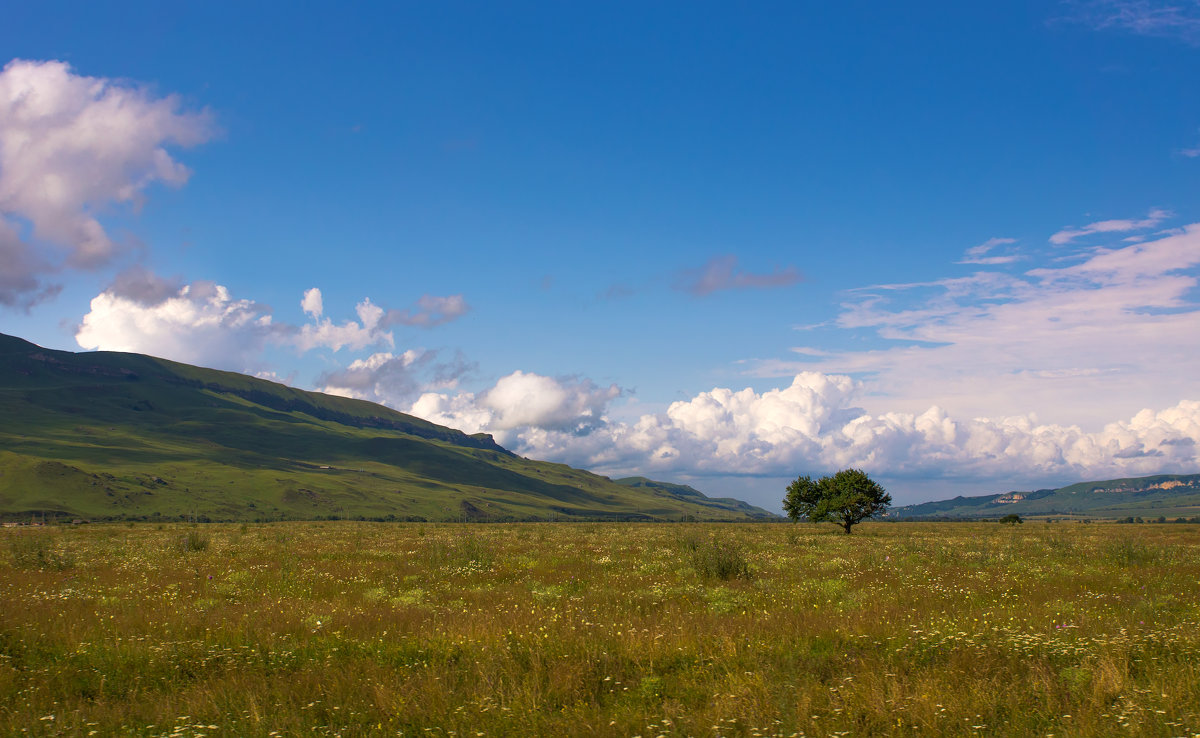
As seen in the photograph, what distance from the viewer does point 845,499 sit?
2621 inches

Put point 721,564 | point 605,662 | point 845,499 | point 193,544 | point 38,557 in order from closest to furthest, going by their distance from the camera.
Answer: point 605,662
point 721,564
point 38,557
point 193,544
point 845,499

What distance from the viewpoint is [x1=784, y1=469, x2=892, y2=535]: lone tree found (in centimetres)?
6638

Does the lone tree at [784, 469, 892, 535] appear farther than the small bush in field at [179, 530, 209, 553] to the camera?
Yes

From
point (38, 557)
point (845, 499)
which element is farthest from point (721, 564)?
point (845, 499)

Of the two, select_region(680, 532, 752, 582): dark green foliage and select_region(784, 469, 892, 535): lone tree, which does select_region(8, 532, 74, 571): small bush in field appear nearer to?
select_region(680, 532, 752, 582): dark green foliage

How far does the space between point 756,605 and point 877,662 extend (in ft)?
17.9

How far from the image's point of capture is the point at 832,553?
32.2 meters

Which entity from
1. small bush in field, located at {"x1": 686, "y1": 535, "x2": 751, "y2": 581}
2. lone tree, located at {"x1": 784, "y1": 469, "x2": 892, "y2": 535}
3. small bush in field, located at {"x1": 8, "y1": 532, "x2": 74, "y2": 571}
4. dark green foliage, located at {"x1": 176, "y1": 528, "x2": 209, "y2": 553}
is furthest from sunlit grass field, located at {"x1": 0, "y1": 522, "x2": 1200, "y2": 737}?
lone tree, located at {"x1": 784, "y1": 469, "x2": 892, "y2": 535}

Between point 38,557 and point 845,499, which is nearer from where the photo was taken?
point 38,557

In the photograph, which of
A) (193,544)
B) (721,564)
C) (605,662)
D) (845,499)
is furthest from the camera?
(845,499)

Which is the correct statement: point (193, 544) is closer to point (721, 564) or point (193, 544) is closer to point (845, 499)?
point (721, 564)

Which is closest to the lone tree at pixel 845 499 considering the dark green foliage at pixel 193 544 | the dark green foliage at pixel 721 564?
the dark green foliage at pixel 721 564

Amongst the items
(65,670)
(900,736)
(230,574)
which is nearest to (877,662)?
(900,736)

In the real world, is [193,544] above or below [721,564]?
below
